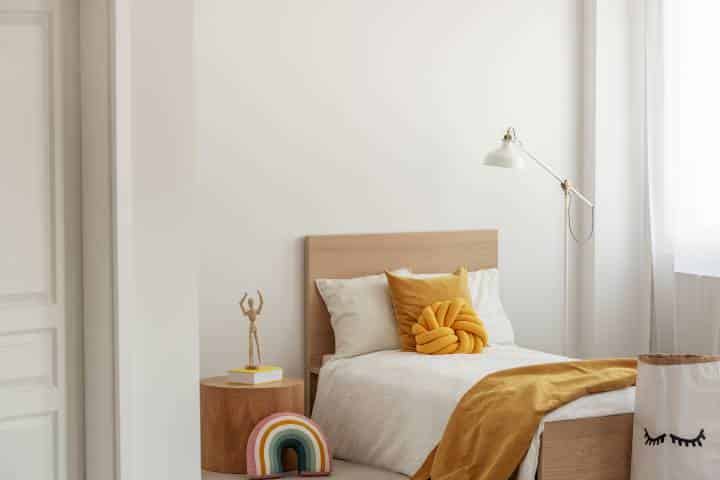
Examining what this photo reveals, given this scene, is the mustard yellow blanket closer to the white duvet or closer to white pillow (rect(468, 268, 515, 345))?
the white duvet

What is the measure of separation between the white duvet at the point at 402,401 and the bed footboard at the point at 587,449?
32 mm

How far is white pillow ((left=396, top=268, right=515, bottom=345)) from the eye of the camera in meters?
5.17

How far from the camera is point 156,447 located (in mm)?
3137

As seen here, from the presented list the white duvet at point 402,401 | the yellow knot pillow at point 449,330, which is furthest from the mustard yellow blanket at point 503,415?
the yellow knot pillow at point 449,330

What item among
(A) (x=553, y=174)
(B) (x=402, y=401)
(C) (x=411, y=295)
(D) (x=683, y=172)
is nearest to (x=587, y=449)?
(B) (x=402, y=401)

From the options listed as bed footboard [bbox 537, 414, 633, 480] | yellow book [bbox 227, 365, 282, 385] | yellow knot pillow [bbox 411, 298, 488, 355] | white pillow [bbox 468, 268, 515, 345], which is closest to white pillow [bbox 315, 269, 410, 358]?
yellow knot pillow [bbox 411, 298, 488, 355]

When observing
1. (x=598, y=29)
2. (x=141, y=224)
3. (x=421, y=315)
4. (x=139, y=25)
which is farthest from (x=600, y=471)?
(x=598, y=29)

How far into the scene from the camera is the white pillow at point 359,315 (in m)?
4.85

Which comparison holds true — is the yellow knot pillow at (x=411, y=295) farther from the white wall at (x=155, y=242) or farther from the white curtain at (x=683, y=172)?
the white wall at (x=155, y=242)

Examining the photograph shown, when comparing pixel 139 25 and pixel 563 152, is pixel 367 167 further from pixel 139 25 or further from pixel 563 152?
pixel 139 25

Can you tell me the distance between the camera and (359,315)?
16.0 ft

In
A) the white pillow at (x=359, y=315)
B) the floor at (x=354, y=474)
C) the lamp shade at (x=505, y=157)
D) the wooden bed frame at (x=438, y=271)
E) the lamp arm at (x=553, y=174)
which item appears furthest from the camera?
the lamp arm at (x=553, y=174)

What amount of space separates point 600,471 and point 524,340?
1.91 meters

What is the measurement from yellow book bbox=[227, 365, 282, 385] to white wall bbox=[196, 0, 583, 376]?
29 cm
